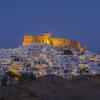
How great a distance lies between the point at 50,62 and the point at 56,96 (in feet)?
109

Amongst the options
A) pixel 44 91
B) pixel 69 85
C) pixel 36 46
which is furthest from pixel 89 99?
pixel 36 46

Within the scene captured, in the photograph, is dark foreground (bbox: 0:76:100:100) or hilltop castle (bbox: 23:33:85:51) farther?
hilltop castle (bbox: 23:33:85:51)

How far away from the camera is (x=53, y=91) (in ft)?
37.0

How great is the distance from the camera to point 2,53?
54156 mm

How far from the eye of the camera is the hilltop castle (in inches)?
2719

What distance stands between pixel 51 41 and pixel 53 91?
194 feet

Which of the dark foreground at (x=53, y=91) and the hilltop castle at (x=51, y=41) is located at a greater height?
the hilltop castle at (x=51, y=41)

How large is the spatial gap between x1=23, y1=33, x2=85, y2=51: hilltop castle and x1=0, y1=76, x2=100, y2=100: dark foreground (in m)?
55.3

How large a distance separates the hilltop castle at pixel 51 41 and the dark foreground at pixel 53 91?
5532 centimetres

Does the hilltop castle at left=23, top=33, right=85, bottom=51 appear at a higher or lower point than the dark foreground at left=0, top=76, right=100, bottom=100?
higher

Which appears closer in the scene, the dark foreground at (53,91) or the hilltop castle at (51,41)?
the dark foreground at (53,91)

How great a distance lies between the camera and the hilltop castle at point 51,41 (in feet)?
227

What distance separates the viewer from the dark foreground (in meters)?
10.2

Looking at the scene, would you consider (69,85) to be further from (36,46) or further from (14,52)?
(36,46)
